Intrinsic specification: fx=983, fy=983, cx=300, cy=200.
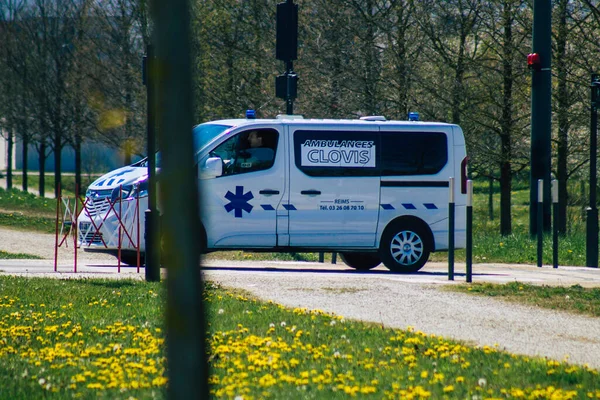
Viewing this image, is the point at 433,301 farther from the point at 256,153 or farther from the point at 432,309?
the point at 256,153

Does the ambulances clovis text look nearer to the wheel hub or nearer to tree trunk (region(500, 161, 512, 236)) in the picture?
the wheel hub

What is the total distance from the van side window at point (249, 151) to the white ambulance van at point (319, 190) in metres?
0.01

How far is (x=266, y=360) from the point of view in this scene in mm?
6555

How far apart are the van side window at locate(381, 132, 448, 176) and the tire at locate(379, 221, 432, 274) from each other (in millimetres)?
772

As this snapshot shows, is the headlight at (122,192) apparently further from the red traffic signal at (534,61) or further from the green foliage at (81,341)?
the red traffic signal at (534,61)

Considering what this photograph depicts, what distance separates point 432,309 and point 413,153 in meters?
5.04

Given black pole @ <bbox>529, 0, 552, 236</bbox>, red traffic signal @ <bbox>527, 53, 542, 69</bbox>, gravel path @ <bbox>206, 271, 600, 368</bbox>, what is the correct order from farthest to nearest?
black pole @ <bbox>529, 0, 552, 236</bbox>
red traffic signal @ <bbox>527, 53, 542, 69</bbox>
gravel path @ <bbox>206, 271, 600, 368</bbox>

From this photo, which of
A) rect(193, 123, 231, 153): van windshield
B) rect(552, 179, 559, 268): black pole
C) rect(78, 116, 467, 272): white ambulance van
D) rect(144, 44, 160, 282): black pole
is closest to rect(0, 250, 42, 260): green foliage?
rect(78, 116, 467, 272): white ambulance van

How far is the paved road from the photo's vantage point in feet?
25.3

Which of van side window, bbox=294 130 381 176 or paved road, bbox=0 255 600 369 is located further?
van side window, bbox=294 130 381 176

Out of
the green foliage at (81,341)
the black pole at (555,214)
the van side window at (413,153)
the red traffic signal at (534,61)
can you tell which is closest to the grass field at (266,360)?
the green foliage at (81,341)

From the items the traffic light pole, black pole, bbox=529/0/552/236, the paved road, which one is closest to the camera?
the paved road

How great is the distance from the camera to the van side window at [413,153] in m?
13.9

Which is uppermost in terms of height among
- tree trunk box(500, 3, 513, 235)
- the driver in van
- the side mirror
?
tree trunk box(500, 3, 513, 235)
